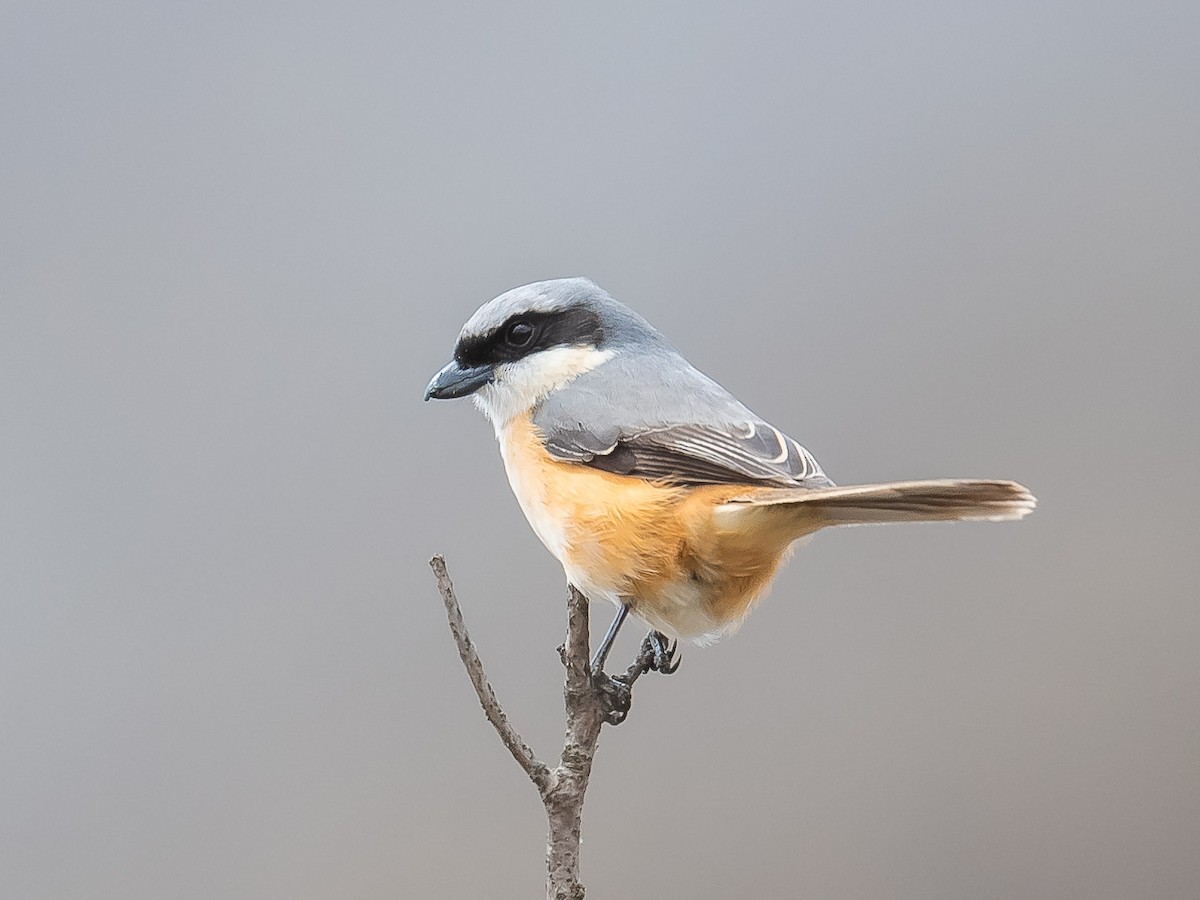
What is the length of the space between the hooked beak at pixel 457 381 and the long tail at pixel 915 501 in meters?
0.41

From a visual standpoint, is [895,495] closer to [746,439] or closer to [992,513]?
[992,513]

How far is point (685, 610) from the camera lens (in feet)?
4.25

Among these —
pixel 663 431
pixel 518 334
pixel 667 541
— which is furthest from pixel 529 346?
pixel 667 541

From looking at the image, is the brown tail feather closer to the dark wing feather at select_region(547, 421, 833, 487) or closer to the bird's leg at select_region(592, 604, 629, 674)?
the dark wing feather at select_region(547, 421, 833, 487)

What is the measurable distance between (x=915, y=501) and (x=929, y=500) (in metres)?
0.01

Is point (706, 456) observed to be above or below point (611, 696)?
above

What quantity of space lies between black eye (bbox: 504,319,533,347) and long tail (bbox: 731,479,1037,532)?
402mm

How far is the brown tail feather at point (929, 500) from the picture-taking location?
40.1 inches

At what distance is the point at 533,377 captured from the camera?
4.64 feet

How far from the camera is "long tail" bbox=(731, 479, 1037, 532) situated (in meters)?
1.02

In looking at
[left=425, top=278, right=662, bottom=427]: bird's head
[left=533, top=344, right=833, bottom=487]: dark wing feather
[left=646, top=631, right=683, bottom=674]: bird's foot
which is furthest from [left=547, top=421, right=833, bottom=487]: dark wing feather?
[left=646, top=631, right=683, bottom=674]: bird's foot

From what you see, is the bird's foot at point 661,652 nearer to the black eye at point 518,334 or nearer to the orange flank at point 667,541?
the orange flank at point 667,541

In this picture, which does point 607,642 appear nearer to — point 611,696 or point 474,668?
point 611,696

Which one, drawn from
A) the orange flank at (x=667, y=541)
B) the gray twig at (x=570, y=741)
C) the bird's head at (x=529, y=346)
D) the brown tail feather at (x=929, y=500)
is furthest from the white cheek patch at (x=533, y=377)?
the brown tail feather at (x=929, y=500)
